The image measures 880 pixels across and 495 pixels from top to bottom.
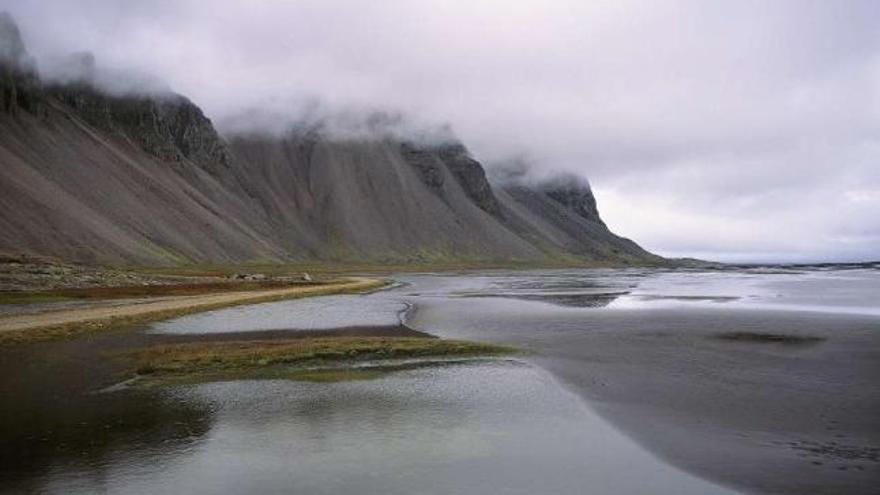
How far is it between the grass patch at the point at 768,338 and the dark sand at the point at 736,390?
40cm

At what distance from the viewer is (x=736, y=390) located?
2305 centimetres

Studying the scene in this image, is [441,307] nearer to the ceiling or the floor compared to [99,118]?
nearer to the floor

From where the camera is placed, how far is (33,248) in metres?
99.6

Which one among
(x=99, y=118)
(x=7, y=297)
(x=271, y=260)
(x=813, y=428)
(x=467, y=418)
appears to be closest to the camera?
(x=813, y=428)

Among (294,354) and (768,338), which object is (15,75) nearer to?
(294,354)

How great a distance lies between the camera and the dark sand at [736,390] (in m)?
15.0

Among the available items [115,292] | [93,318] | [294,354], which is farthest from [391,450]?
[115,292]

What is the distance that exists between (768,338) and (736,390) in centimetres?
1551

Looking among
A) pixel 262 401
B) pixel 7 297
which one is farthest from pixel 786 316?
pixel 7 297

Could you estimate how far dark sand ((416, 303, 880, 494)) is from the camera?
15.0 m

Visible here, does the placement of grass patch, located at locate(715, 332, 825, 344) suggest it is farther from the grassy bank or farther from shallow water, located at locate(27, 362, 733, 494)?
the grassy bank

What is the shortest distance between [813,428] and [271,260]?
159178 mm

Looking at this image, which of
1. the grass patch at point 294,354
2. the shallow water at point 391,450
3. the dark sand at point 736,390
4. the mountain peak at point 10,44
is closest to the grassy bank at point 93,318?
the grass patch at point 294,354

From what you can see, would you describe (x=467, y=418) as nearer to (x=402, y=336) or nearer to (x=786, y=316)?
(x=402, y=336)
